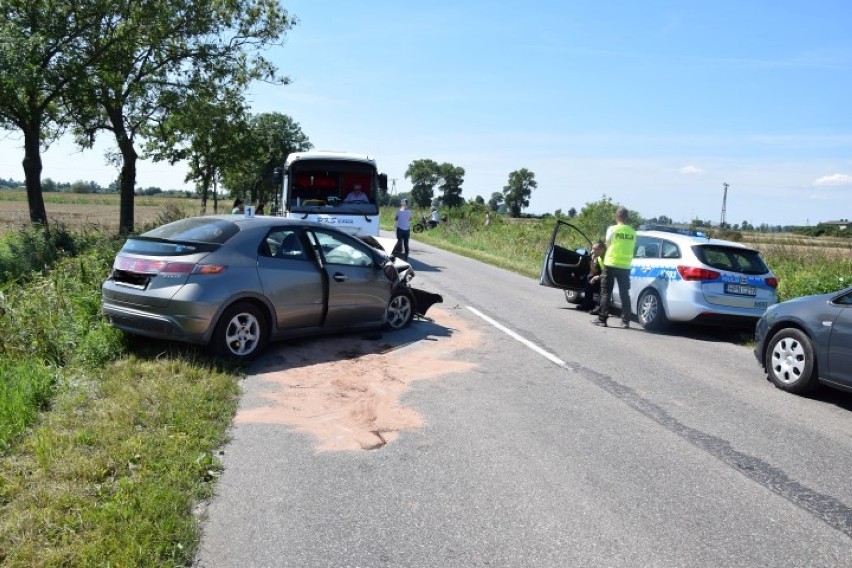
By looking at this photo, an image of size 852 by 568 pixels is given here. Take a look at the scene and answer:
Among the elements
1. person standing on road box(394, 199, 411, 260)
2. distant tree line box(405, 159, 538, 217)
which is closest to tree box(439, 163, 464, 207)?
distant tree line box(405, 159, 538, 217)

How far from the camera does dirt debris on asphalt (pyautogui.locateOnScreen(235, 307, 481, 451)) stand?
5.65m

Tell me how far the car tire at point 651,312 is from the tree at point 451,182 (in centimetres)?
13335

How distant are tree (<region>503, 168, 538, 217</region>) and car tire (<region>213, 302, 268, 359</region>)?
130761 millimetres

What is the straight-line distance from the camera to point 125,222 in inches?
1014

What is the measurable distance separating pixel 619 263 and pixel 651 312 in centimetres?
96

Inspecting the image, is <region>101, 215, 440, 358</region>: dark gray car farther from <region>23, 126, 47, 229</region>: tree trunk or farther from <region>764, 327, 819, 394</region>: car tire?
<region>23, 126, 47, 229</region>: tree trunk

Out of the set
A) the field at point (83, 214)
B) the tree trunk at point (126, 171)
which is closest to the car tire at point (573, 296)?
the field at point (83, 214)

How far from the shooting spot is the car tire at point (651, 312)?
11.1m

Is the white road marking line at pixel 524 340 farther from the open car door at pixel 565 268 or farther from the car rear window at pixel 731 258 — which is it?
the car rear window at pixel 731 258

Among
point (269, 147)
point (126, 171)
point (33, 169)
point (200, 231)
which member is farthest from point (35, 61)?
point (269, 147)

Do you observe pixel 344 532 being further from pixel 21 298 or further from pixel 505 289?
pixel 505 289

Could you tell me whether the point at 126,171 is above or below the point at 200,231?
above

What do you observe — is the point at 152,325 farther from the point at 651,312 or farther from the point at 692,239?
the point at 692,239

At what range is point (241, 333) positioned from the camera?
748cm
